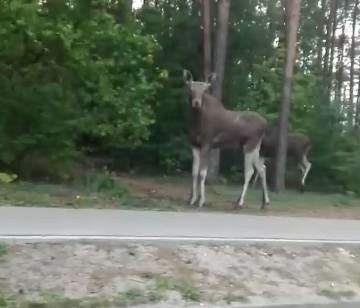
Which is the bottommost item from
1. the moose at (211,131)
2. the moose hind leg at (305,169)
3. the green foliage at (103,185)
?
the moose hind leg at (305,169)

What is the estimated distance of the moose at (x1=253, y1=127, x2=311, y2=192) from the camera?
2588 cm

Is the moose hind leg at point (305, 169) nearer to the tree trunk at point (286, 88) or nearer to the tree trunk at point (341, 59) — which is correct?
the tree trunk at point (286, 88)

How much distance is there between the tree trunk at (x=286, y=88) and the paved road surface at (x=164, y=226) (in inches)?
375

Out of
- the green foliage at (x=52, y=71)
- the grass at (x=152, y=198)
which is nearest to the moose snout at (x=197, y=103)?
the grass at (x=152, y=198)

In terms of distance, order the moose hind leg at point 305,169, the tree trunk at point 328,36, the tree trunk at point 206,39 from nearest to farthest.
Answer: the tree trunk at point 206,39
the moose hind leg at point 305,169
the tree trunk at point 328,36

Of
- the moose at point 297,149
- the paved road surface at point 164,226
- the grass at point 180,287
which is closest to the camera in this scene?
the grass at point 180,287

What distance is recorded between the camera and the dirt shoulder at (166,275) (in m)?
8.52

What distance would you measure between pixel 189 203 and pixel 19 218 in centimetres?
634

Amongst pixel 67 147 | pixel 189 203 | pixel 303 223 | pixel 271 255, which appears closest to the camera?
pixel 271 255

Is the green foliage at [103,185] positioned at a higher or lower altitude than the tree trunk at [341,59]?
lower

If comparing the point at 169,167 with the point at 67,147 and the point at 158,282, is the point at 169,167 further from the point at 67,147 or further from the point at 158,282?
the point at 158,282

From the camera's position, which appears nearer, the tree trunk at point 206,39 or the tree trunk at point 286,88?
the tree trunk at point 286,88

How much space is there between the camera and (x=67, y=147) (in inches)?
811

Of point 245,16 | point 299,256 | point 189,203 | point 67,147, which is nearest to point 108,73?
point 67,147
